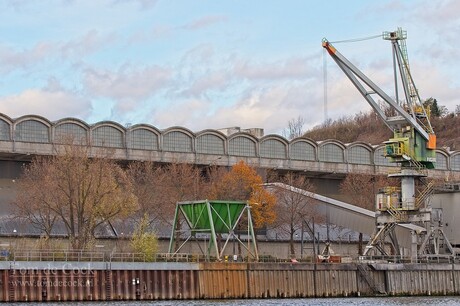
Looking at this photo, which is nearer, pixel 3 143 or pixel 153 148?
pixel 3 143

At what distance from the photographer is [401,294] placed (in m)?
105

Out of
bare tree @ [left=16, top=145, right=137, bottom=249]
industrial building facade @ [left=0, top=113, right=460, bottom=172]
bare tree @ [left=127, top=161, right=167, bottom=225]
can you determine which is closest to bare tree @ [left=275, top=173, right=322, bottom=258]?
industrial building facade @ [left=0, top=113, right=460, bottom=172]

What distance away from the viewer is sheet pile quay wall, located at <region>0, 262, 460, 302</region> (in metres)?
84.9

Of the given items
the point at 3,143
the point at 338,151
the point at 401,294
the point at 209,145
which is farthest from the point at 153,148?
the point at 401,294

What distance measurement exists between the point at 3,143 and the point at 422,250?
45.0 meters

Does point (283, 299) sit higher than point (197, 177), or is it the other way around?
point (197, 177)

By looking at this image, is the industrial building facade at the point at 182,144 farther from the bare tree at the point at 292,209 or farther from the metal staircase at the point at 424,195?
the metal staircase at the point at 424,195

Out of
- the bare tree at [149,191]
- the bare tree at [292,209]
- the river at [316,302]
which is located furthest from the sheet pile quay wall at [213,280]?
the bare tree at [149,191]

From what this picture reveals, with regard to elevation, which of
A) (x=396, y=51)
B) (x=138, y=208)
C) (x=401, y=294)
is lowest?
(x=401, y=294)

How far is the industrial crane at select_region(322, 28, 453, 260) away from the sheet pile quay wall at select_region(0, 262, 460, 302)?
4.91 meters

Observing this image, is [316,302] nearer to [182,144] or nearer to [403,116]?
[403,116]

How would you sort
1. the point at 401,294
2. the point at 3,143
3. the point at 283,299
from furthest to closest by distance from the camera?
the point at 3,143, the point at 401,294, the point at 283,299

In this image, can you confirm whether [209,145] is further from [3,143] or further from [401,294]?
[401,294]

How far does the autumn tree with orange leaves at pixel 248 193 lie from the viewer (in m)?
126
